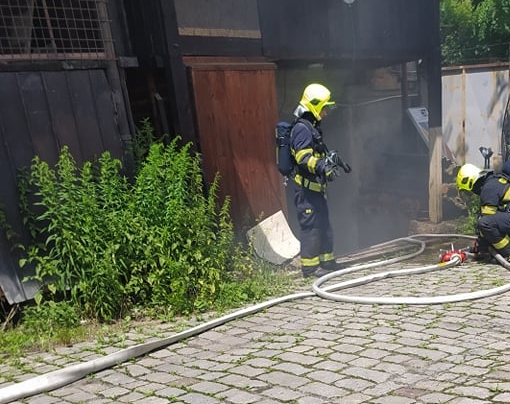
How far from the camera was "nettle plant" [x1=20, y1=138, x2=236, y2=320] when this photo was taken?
4.96m

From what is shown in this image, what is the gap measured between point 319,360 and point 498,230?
334cm

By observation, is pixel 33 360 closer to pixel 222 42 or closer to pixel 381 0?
pixel 222 42

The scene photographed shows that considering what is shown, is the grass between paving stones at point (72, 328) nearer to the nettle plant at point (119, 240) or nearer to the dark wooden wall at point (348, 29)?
the nettle plant at point (119, 240)

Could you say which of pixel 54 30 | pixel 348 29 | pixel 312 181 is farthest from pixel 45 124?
pixel 348 29

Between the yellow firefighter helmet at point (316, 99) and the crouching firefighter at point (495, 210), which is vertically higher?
the yellow firefighter helmet at point (316, 99)

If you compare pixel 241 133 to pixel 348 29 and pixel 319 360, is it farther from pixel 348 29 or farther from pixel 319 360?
pixel 319 360

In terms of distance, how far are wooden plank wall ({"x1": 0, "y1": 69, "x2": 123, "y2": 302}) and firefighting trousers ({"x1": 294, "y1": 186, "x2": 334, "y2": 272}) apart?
2082 millimetres

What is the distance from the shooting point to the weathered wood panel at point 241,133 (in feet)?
22.1

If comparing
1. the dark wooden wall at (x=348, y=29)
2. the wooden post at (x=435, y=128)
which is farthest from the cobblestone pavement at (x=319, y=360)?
the wooden post at (x=435, y=128)

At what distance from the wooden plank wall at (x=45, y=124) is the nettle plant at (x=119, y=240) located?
0.17 metres

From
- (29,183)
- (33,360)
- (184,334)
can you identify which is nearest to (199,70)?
(29,183)

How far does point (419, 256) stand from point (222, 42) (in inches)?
148

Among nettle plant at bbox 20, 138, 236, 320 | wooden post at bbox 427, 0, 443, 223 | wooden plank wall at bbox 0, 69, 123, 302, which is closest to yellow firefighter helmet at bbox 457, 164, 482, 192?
nettle plant at bbox 20, 138, 236, 320

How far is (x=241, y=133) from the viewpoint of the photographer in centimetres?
714
